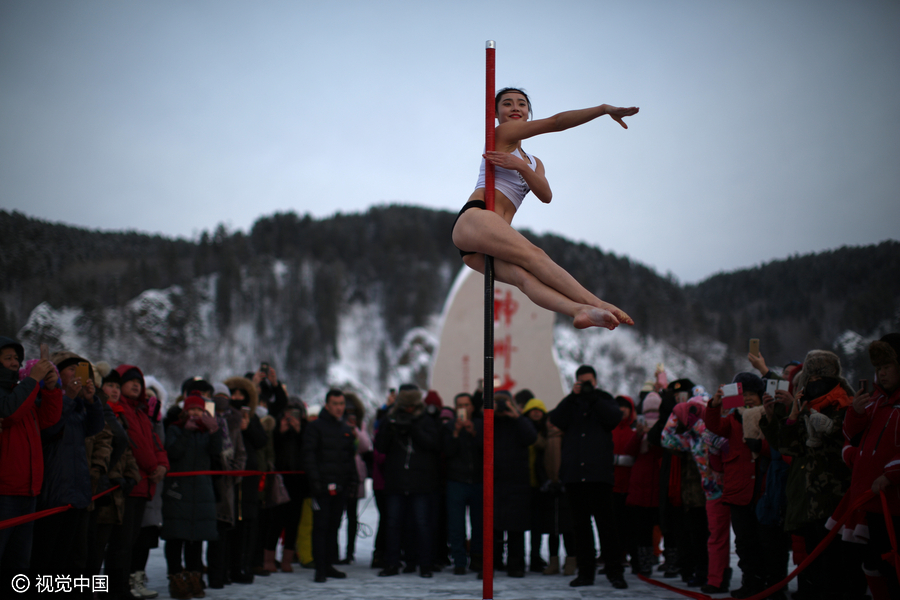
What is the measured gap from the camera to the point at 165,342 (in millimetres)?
54656

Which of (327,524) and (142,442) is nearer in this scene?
(142,442)

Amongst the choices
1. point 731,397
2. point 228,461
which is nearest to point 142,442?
point 228,461

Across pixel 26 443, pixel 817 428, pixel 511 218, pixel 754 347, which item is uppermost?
pixel 511 218

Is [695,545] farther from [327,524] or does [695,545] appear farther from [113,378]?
[113,378]

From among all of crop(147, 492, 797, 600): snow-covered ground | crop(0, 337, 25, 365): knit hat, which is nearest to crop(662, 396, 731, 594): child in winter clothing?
crop(147, 492, 797, 600): snow-covered ground

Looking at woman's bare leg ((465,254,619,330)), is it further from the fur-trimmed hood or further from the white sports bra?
the fur-trimmed hood

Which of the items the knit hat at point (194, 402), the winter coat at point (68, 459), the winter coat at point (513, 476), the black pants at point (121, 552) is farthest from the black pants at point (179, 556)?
the winter coat at point (513, 476)

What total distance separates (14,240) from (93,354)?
2545 cm

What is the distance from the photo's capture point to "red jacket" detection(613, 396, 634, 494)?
7.39m

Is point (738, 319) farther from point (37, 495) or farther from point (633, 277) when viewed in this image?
point (633, 277)

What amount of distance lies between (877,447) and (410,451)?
15.3 feet

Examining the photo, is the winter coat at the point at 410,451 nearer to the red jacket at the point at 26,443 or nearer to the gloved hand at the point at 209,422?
the gloved hand at the point at 209,422

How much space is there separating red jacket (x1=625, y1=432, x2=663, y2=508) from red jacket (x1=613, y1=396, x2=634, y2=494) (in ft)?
0.30

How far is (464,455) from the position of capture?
7660 mm
